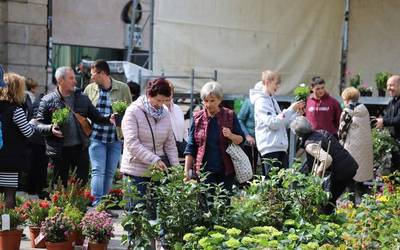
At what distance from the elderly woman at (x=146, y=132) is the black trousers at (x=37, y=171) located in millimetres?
3177

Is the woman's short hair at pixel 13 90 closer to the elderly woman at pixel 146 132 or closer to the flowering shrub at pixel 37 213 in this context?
the flowering shrub at pixel 37 213

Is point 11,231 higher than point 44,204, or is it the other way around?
point 44,204

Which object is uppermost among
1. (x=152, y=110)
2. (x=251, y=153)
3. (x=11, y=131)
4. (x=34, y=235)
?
(x=152, y=110)

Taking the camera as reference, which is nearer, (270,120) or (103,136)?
(270,120)

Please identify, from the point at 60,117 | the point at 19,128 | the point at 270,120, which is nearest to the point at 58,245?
the point at 19,128

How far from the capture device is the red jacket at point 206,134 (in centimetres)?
738

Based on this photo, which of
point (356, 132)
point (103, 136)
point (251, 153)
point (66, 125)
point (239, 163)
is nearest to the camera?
point (239, 163)

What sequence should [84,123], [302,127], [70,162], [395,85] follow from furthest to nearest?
1. [395,85]
2. [70,162]
3. [84,123]
4. [302,127]

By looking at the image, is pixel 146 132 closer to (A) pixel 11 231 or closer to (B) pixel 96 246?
(B) pixel 96 246

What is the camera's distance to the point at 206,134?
24.2 ft

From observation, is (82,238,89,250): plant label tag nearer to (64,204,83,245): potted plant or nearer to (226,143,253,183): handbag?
(64,204,83,245): potted plant

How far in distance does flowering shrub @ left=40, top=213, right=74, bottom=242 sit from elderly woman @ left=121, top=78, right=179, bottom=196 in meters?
0.73

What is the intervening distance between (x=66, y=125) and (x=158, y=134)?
174 cm

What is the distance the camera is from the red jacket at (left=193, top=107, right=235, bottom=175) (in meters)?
7.38
